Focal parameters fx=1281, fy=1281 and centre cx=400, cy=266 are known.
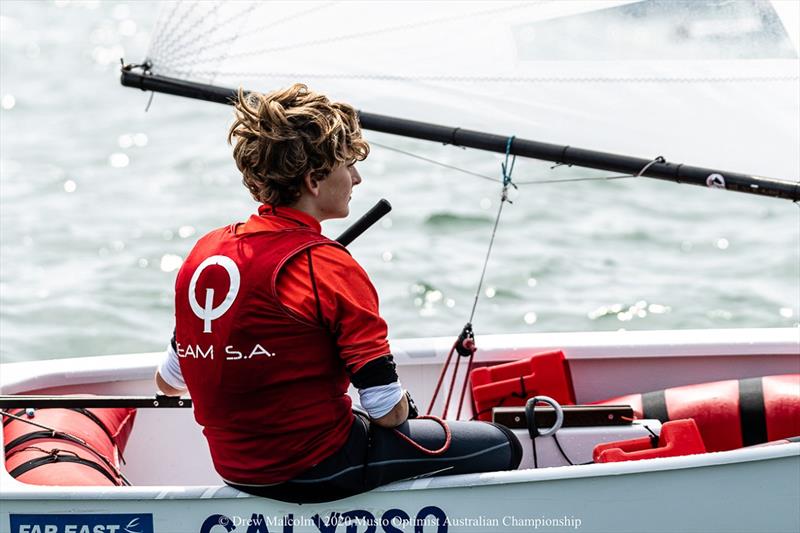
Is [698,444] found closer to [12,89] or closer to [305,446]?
[305,446]

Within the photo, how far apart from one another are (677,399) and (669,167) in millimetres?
541

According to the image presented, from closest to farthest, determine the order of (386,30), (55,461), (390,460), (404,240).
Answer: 1. (390,460)
2. (55,461)
3. (386,30)
4. (404,240)

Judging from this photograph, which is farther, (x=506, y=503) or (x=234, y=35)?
(x=234, y=35)

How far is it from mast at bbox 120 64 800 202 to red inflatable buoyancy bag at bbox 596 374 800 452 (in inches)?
17.3

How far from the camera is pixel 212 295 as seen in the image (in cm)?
205

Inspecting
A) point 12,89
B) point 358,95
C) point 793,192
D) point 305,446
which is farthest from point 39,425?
point 12,89

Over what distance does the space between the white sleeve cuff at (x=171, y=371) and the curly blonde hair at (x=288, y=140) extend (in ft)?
1.35

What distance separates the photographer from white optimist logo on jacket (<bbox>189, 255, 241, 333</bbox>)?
6.67 ft

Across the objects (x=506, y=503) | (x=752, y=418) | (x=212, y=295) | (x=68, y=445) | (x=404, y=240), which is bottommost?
(x=506, y=503)

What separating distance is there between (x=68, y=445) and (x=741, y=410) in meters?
1.44

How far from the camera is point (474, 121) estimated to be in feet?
9.63

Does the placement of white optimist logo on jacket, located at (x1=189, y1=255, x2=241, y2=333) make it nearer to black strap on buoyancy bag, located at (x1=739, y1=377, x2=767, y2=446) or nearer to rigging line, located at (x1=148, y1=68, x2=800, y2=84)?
rigging line, located at (x1=148, y1=68, x2=800, y2=84)

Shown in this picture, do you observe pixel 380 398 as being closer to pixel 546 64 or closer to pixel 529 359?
pixel 529 359

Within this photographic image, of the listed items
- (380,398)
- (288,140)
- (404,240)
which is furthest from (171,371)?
(404,240)
